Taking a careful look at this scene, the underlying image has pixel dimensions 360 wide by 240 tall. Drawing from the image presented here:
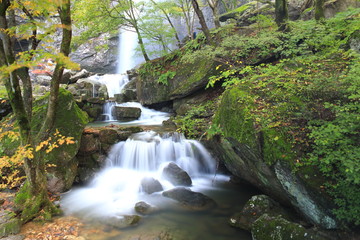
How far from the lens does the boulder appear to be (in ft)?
39.9

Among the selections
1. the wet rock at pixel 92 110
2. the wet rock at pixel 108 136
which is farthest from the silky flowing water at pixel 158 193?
the wet rock at pixel 92 110

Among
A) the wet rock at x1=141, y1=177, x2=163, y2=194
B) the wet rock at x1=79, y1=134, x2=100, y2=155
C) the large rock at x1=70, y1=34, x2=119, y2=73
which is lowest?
the wet rock at x1=141, y1=177, x2=163, y2=194

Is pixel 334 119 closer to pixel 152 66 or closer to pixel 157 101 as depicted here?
pixel 157 101

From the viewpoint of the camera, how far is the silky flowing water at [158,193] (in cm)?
464

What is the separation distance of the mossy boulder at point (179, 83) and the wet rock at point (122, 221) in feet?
21.4

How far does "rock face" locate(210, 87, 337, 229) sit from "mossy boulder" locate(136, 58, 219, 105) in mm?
4558

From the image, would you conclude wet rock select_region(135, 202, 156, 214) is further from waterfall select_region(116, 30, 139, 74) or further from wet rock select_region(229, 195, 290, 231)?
waterfall select_region(116, 30, 139, 74)

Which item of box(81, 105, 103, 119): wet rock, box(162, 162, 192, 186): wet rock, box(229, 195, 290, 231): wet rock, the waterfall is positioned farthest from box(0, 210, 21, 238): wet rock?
the waterfall

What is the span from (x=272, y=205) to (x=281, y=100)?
7.16ft

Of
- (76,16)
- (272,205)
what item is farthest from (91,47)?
(272,205)

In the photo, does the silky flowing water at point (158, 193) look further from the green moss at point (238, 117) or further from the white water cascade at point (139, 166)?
the green moss at point (238, 117)

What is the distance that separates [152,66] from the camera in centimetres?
1231

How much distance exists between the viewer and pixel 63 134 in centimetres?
621

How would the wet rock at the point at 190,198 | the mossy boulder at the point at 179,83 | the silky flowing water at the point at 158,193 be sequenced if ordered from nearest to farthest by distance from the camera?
the silky flowing water at the point at 158,193
the wet rock at the point at 190,198
the mossy boulder at the point at 179,83
